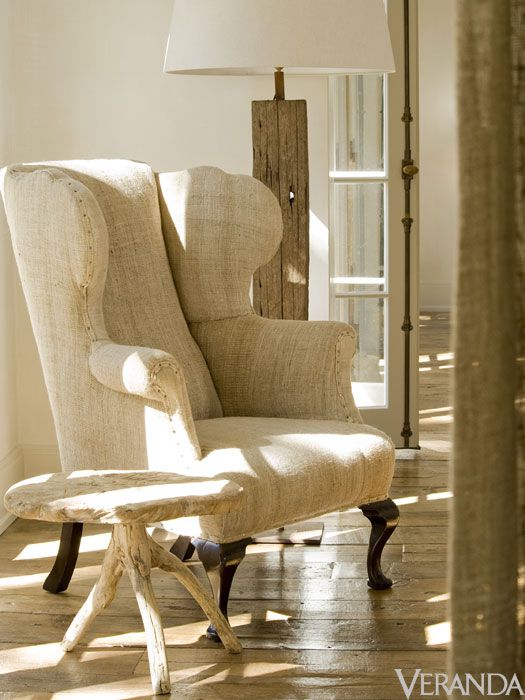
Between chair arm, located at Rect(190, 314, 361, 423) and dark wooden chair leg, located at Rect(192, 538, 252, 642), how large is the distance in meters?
0.55

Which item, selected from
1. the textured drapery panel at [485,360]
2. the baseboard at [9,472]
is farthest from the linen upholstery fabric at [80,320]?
the textured drapery panel at [485,360]

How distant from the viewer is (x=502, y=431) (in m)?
0.56

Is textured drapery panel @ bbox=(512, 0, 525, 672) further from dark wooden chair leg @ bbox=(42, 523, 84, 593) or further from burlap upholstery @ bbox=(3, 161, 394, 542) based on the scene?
dark wooden chair leg @ bbox=(42, 523, 84, 593)

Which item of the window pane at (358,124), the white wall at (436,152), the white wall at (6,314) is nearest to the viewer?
the white wall at (6,314)

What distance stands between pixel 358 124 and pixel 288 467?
214 cm

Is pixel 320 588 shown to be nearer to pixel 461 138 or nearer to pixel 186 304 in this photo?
pixel 186 304

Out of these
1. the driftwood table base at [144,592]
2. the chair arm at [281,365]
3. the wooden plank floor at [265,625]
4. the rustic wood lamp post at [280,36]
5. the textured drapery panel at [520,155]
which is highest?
the rustic wood lamp post at [280,36]

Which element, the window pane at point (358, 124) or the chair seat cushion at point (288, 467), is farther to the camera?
the window pane at point (358, 124)

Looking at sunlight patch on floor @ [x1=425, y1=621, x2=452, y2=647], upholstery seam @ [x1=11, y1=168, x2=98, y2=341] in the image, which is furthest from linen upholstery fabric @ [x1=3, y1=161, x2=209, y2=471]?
sunlight patch on floor @ [x1=425, y1=621, x2=452, y2=647]

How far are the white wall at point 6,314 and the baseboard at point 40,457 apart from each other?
0.06 meters

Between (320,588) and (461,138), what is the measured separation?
223 centimetres

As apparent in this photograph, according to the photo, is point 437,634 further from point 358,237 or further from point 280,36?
point 358,237

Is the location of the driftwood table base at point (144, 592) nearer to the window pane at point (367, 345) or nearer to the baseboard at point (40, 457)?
the baseboard at point (40, 457)

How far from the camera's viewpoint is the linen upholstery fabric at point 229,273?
2764mm
